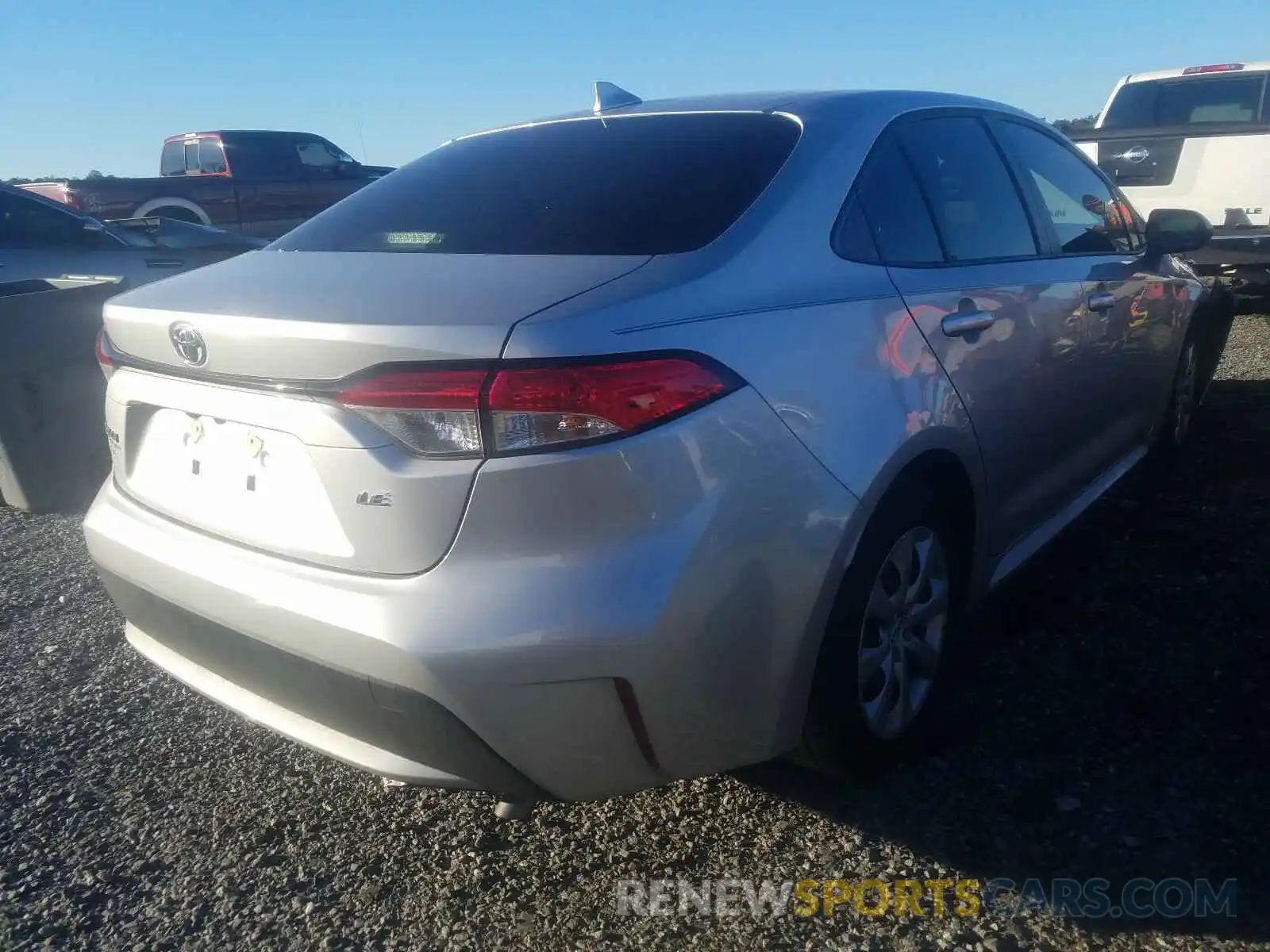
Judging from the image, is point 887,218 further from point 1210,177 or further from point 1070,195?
point 1210,177

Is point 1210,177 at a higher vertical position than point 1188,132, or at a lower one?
lower

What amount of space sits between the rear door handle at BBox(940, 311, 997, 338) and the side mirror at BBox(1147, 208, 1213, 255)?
160 centimetres

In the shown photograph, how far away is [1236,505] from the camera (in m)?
4.25

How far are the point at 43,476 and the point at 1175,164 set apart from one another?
6.98m

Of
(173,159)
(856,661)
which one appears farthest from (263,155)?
(856,661)

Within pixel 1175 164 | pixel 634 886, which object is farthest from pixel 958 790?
pixel 1175 164

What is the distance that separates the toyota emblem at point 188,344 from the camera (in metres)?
2.08

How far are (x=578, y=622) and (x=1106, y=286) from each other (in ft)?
8.11

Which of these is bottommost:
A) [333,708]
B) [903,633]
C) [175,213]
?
[903,633]

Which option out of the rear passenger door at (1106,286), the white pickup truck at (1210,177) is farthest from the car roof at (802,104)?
the white pickup truck at (1210,177)

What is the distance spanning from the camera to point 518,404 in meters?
1.73

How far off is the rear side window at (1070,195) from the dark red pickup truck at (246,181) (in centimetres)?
1120

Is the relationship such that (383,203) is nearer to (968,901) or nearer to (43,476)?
(968,901)

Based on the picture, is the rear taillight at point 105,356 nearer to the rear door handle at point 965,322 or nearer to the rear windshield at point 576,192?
the rear windshield at point 576,192
